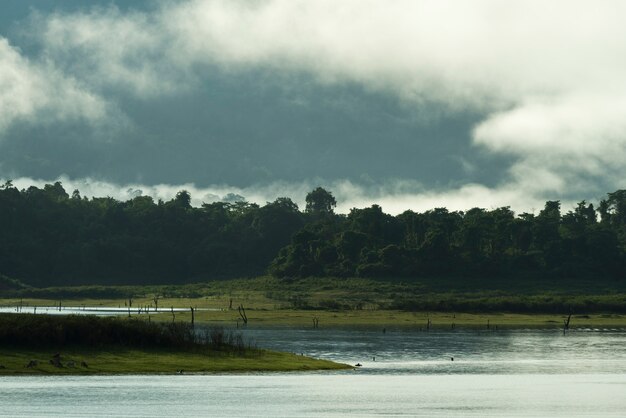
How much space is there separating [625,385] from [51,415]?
54.5 meters

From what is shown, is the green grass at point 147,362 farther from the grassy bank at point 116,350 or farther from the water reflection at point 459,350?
the water reflection at point 459,350

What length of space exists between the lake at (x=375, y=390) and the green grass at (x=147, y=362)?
3.28 metres

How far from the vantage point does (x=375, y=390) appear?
4026 inches

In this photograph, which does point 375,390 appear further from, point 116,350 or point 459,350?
point 459,350

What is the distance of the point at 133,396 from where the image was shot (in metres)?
93.6

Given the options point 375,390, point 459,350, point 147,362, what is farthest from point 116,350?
point 459,350

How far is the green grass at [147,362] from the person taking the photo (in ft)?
369

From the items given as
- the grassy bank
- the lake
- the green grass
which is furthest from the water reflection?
the grassy bank

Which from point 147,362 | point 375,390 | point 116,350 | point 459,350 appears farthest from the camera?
point 459,350

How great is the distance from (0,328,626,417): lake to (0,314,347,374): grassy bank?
3.96m

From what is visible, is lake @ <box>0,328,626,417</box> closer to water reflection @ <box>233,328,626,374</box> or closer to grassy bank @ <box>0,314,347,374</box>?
water reflection @ <box>233,328,626,374</box>

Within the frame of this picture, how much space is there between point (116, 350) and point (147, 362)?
5032 millimetres

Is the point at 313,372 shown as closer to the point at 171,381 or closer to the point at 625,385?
the point at 171,381

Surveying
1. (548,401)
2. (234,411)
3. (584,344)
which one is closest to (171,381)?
(234,411)
